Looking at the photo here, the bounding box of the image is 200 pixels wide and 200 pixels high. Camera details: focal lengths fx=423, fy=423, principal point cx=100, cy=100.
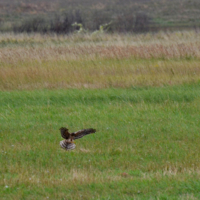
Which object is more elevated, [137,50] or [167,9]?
[137,50]

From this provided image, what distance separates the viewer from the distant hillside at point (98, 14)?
3200 cm

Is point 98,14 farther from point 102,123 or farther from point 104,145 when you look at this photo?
point 104,145

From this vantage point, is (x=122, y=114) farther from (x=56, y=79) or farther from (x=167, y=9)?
(x=167, y=9)

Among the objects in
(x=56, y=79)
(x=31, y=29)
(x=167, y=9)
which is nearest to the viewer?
(x=56, y=79)

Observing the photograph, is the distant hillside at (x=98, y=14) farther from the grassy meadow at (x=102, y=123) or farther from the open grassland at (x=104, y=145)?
the open grassland at (x=104, y=145)

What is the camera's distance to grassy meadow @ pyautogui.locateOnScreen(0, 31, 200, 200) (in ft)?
16.7

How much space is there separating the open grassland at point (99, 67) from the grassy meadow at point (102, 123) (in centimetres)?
3

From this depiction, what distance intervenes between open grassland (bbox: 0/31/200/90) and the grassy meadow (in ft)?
0.10

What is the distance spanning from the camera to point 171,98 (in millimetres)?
10188

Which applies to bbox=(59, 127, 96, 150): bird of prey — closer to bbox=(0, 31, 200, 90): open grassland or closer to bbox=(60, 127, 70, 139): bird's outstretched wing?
bbox=(60, 127, 70, 139): bird's outstretched wing

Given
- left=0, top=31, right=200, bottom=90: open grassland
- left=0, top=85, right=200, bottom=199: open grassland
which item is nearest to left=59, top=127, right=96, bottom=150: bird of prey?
left=0, top=85, right=200, bottom=199: open grassland

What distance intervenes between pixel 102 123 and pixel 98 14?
39923 millimetres

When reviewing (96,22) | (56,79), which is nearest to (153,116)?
(56,79)

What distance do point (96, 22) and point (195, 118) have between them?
27.4 meters
